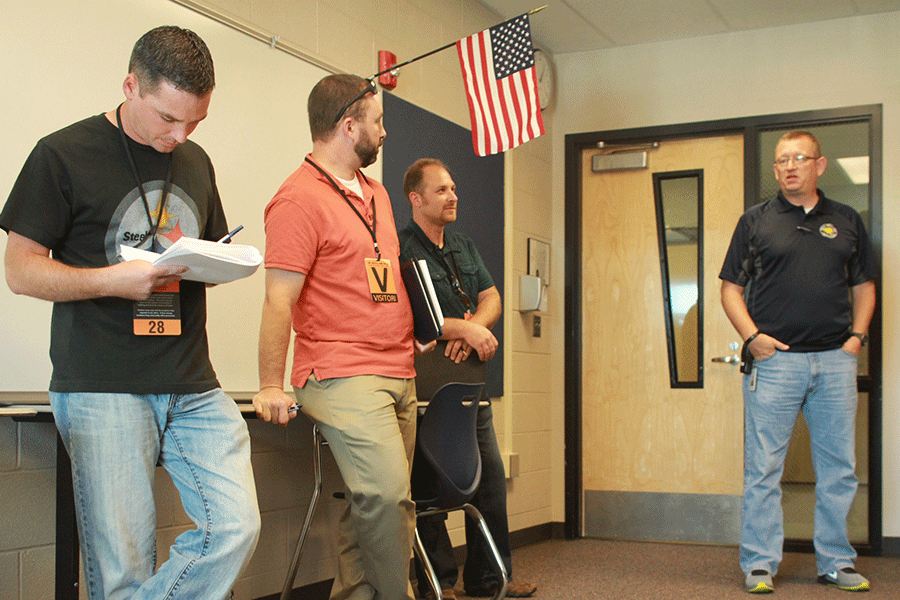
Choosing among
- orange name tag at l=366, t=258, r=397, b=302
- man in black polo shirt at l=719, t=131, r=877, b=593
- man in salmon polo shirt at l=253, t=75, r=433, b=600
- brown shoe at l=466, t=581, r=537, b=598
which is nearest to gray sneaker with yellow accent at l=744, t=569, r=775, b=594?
man in black polo shirt at l=719, t=131, r=877, b=593

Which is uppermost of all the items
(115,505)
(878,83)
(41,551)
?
(878,83)

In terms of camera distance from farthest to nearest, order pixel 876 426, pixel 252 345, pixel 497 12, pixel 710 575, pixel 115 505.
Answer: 1. pixel 497 12
2. pixel 876 426
3. pixel 710 575
4. pixel 252 345
5. pixel 115 505

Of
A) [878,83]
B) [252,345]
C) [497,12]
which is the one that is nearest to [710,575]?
[252,345]

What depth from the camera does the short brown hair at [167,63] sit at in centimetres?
163

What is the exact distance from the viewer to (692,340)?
4.76 metres

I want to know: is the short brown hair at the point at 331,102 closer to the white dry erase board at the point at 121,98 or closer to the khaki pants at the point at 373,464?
the white dry erase board at the point at 121,98

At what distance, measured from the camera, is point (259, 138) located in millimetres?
2879

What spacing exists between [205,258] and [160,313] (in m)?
0.22

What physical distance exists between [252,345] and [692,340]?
2.83 m

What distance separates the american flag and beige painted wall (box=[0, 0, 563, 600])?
472 millimetres

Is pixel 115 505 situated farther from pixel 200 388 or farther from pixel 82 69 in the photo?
pixel 82 69

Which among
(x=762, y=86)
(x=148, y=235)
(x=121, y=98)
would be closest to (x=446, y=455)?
(x=148, y=235)

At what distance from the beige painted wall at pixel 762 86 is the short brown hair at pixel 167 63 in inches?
143

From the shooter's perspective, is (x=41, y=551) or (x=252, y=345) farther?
(x=252, y=345)
